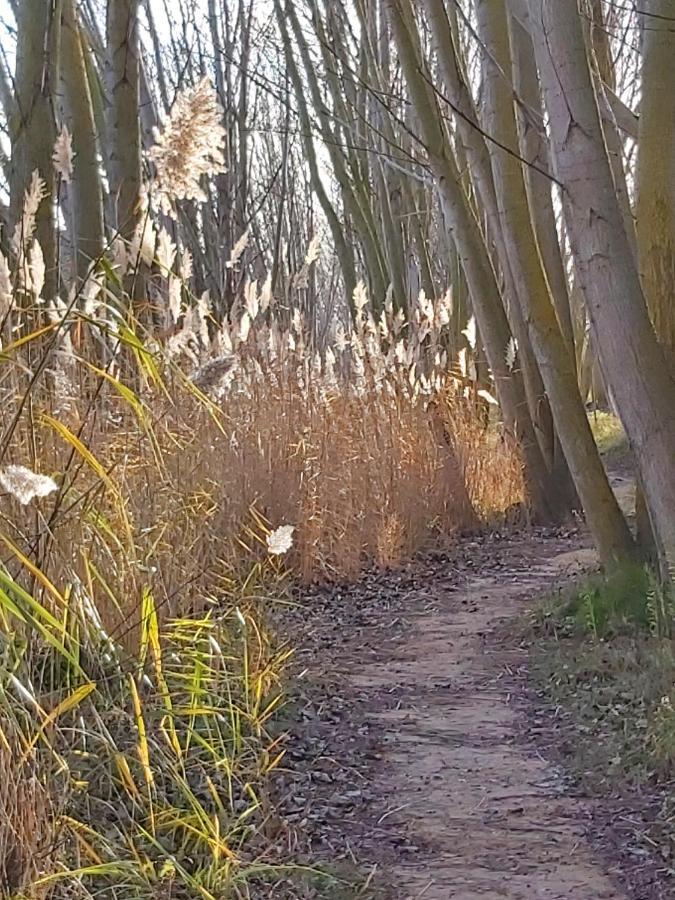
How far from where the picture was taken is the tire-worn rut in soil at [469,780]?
7.38 ft

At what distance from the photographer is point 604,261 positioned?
337 centimetres

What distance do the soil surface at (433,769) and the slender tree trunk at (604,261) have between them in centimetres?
83

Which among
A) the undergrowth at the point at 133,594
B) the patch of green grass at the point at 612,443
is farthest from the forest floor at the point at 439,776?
the patch of green grass at the point at 612,443

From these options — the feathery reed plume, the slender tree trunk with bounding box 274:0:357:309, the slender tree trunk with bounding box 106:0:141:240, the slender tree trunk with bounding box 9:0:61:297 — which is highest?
the slender tree trunk with bounding box 274:0:357:309

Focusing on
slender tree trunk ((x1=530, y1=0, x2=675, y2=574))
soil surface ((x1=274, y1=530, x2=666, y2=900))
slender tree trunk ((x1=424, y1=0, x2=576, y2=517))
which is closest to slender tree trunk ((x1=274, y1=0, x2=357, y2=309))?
slender tree trunk ((x1=424, y1=0, x2=576, y2=517))

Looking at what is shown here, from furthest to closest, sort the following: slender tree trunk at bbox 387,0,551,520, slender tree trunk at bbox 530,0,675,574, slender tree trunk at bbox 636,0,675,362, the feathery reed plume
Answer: slender tree trunk at bbox 387,0,551,520 → slender tree trunk at bbox 636,0,675,362 → slender tree trunk at bbox 530,0,675,574 → the feathery reed plume

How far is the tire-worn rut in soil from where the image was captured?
2248mm

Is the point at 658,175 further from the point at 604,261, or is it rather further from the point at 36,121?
the point at 36,121

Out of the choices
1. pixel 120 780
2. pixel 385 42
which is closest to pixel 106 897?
pixel 120 780

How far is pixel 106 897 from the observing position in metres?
1.98

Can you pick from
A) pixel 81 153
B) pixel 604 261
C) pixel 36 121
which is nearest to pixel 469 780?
pixel 604 261

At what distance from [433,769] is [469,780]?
0.12 metres

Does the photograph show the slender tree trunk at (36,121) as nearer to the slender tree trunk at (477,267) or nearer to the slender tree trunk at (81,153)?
the slender tree trunk at (81,153)

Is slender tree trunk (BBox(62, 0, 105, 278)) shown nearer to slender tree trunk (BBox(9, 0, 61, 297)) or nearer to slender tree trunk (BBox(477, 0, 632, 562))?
slender tree trunk (BBox(9, 0, 61, 297))
